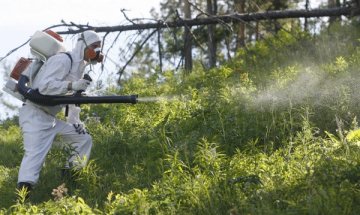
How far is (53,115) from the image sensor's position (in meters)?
7.23

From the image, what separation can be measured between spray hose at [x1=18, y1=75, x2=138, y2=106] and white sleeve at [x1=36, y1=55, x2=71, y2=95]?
8 centimetres

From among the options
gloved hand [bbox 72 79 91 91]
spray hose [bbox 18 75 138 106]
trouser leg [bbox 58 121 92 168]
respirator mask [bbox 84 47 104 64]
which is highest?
respirator mask [bbox 84 47 104 64]

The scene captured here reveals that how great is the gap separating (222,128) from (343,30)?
7.54 meters

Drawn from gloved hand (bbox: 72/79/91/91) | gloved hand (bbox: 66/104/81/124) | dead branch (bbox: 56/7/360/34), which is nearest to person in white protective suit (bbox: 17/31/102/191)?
gloved hand (bbox: 72/79/91/91)

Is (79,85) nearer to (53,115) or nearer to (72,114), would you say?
(53,115)

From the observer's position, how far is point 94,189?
6.37m

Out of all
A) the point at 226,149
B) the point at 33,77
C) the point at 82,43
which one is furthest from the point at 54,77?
the point at 226,149

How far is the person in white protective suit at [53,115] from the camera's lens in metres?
6.81

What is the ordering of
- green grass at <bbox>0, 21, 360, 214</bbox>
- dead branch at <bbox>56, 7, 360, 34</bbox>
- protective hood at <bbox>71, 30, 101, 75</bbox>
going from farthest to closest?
dead branch at <bbox>56, 7, 360, 34</bbox> < protective hood at <bbox>71, 30, 101, 75</bbox> < green grass at <bbox>0, 21, 360, 214</bbox>

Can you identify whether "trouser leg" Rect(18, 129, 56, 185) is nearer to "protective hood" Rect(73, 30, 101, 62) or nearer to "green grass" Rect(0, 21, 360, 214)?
"green grass" Rect(0, 21, 360, 214)

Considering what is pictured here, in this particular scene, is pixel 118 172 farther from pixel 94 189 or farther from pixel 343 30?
pixel 343 30

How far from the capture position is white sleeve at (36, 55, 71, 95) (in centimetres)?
679

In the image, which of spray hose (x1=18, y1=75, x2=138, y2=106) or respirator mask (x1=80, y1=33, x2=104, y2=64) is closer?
spray hose (x1=18, y1=75, x2=138, y2=106)

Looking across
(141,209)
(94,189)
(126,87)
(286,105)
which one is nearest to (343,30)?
(126,87)
